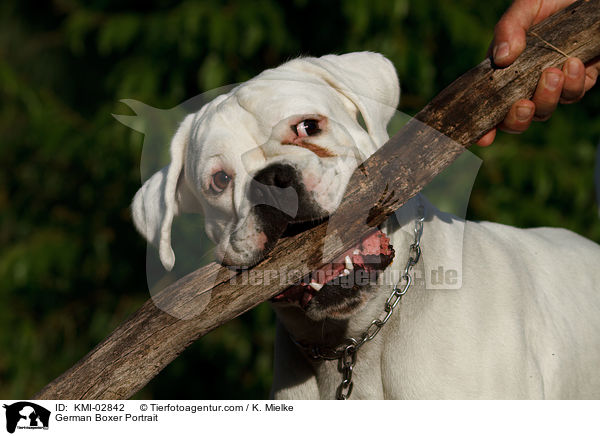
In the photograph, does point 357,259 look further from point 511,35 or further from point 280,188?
point 511,35

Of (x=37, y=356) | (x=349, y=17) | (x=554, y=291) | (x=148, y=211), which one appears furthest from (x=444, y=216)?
(x=37, y=356)

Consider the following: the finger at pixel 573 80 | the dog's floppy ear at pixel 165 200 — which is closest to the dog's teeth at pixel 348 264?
the dog's floppy ear at pixel 165 200

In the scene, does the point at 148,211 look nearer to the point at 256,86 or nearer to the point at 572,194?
the point at 256,86

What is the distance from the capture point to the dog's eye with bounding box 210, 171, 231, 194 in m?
2.52

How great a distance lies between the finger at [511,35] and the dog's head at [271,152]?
1.65 feet

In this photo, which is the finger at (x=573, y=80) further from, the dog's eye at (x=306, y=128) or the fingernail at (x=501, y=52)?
the dog's eye at (x=306, y=128)

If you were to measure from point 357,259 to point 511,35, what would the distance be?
3.23 ft

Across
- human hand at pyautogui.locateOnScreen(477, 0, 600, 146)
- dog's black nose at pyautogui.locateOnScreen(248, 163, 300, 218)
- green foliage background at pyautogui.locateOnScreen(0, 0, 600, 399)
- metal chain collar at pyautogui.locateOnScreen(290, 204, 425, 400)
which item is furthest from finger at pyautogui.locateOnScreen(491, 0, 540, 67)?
green foliage background at pyautogui.locateOnScreen(0, 0, 600, 399)

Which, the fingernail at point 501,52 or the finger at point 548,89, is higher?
the fingernail at point 501,52

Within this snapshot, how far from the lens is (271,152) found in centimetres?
245

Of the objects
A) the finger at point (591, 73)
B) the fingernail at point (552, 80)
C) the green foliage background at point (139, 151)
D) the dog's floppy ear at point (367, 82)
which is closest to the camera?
the fingernail at point (552, 80)

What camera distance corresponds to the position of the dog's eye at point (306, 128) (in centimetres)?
242

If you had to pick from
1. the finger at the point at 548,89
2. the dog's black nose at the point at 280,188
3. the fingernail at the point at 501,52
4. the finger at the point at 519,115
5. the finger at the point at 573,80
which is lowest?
the dog's black nose at the point at 280,188
